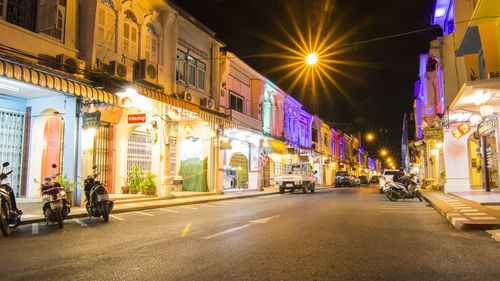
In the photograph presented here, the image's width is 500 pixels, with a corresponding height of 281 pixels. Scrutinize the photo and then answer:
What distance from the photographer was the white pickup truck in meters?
24.4

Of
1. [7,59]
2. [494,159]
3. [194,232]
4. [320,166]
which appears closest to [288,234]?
[194,232]

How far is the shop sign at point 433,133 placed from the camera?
857 inches

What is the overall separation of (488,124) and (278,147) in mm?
16773

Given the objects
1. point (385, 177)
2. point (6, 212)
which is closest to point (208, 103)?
point (385, 177)

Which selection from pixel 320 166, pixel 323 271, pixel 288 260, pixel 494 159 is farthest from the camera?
pixel 320 166

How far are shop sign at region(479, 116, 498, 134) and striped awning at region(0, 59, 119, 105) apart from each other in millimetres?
16098

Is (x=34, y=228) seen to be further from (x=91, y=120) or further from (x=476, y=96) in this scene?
(x=476, y=96)

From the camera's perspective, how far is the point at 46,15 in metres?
11.0

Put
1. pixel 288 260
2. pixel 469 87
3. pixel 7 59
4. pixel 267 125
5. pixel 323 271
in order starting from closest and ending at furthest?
pixel 323 271 → pixel 288 260 → pixel 7 59 → pixel 469 87 → pixel 267 125

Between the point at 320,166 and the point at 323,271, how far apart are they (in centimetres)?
4458

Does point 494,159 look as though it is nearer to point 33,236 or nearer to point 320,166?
point 33,236

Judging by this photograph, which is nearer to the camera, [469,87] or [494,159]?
[469,87]

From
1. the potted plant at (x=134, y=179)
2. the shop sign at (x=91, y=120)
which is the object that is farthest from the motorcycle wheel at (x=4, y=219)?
the potted plant at (x=134, y=179)

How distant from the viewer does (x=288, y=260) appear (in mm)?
5055
